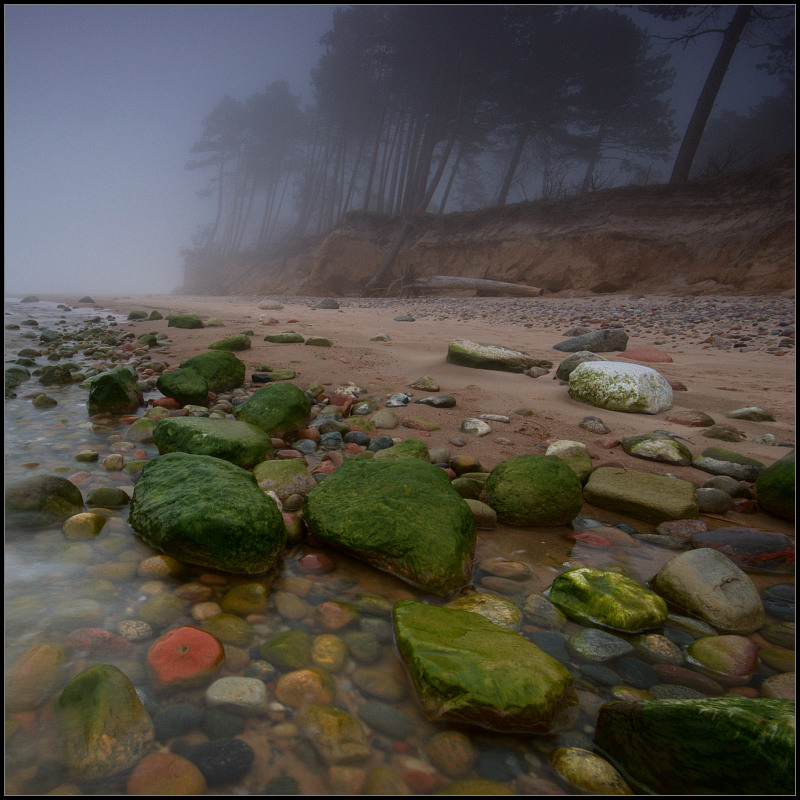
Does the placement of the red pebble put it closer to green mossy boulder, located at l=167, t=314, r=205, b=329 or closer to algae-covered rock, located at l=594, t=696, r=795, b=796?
algae-covered rock, located at l=594, t=696, r=795, b=796

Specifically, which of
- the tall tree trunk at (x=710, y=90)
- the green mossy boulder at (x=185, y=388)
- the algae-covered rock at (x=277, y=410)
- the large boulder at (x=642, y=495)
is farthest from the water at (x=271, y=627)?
the tall tree trunk at (x=710, y=90)

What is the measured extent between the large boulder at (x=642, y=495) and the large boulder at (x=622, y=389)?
1.26 m

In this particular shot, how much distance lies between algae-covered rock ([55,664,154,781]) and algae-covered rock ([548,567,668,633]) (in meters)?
1.38

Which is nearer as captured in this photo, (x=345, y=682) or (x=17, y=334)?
(x=345, y=682)

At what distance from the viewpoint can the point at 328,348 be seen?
240 inches

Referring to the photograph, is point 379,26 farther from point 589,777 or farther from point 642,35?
point 589,777

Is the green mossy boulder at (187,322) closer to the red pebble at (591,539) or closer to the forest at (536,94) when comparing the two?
the red pebble at (591,539)

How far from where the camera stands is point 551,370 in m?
5.09

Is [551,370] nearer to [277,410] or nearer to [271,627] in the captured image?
[277,410]

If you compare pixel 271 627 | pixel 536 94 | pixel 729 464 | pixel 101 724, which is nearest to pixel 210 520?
pixel 271 627

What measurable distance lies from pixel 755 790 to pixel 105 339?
8709 millimetres

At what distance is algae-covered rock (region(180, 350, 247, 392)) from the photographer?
13.9ft

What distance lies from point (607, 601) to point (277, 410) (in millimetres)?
2387

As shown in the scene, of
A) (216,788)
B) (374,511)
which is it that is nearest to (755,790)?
(216,788)
